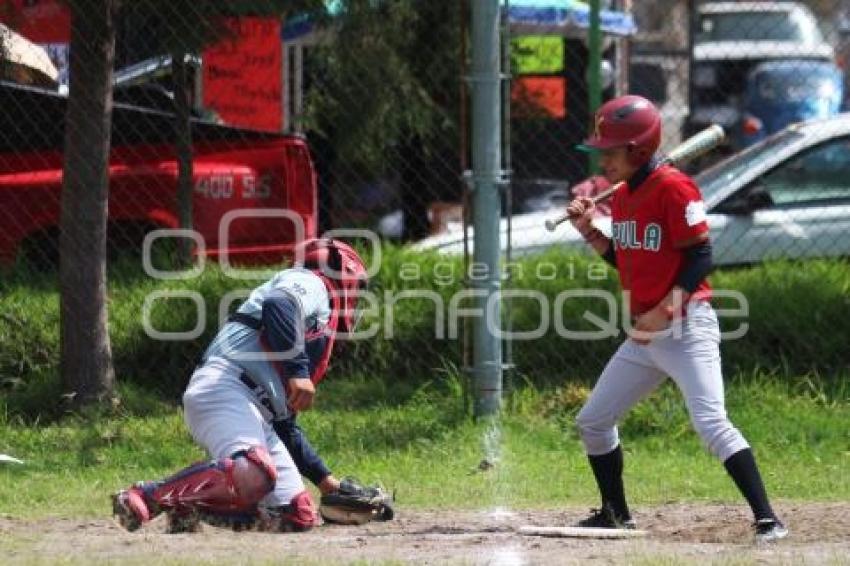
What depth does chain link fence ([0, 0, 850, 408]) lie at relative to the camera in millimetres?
10000

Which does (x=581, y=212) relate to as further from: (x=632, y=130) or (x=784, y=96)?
(x=784, y=96)

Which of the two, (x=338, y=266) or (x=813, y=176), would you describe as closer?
(x=338, y=266)

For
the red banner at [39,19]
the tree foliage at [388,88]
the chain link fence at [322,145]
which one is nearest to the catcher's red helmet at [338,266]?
the chain link fence at [322,145]

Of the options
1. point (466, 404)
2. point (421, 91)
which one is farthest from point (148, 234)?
point (421, 91)

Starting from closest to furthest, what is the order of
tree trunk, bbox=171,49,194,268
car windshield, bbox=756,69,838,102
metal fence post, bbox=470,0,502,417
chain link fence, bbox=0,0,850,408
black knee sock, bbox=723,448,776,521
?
black knee sock, bbox=723,448,776,521, metal fence post, bbox=470,0,502,417, chain link fence, bbox=0,0,850,408, tree trunk, bbox=171,49,194,268, car windshield, bbox=756,69,838,102

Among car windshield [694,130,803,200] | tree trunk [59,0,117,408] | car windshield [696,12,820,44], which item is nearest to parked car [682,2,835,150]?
car windshield [696,12,820,44]

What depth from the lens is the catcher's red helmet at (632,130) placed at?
22.4 feet

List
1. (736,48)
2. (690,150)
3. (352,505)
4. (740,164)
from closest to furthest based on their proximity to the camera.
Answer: (352,505) → (690,150) → (740,164) → (736,48)

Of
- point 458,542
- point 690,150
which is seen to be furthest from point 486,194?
point 458,542

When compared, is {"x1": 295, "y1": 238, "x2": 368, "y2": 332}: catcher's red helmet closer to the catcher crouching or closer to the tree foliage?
the catcher crouching

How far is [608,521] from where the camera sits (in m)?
7.05

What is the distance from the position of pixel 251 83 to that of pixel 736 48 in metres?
10.6

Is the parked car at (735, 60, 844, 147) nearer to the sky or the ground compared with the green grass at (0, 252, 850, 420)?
nearer to the sky

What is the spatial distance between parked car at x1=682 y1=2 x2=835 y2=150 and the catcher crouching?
10498mm
